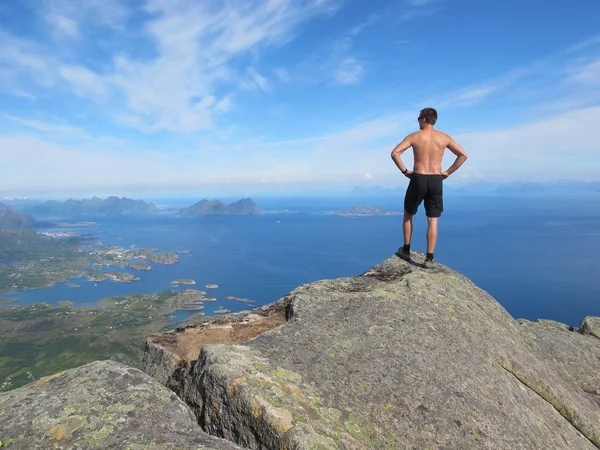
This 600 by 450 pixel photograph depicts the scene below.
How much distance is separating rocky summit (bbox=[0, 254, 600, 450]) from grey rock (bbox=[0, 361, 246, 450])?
0.02m

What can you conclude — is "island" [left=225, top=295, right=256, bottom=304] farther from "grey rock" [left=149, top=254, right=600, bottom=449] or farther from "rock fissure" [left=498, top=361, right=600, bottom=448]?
"rock fissure" [left=498, top=361, right=600, bottom=448]

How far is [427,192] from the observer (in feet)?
39.4

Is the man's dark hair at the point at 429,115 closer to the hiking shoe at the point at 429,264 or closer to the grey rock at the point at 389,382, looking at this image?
the hiking shoe at the point at 429,264

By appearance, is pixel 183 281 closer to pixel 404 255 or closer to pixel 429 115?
pixel 404 255

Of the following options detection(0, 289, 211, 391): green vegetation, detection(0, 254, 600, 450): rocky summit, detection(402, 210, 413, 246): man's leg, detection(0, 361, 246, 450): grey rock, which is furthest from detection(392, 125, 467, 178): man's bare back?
detection(0, 289, 211, 391): green vegetation

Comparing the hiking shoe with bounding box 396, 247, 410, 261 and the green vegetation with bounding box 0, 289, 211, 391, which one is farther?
the green vegetation with bounding box 0, 289, 211, 391

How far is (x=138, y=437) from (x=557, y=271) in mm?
173306

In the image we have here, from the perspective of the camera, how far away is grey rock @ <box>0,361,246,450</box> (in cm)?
470

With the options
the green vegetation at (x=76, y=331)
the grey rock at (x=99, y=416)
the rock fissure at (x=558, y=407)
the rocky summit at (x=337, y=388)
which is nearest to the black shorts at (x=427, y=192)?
the rocky summit at (x=337, y=388)

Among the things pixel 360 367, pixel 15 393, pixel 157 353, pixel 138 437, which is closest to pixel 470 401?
pixel 360 367

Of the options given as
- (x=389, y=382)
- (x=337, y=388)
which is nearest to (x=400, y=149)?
(x=389, y=382)

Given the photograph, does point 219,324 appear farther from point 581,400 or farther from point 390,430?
point 581,400

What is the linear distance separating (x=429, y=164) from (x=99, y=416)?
11079mm

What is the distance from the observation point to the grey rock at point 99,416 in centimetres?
470
